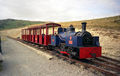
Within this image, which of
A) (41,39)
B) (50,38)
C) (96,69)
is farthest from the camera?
(41,39)

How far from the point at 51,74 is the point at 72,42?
3.06 meters

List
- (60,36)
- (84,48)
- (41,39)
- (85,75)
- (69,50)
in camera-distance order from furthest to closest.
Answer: (41,39), (60,36), (69,50), (84,48), (85,75)

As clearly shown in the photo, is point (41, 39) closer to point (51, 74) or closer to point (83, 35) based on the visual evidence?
point (83, 35)

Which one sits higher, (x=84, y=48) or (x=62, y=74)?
(x=84, y=48)

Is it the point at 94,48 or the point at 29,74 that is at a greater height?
the point at 94,48

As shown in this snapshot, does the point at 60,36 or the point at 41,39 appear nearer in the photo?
the point at 60,36

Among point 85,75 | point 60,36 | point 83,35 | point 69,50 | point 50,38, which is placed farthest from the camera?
point 50,38

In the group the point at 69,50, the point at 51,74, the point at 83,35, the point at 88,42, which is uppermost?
the point at 83,35

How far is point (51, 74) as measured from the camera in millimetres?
5453

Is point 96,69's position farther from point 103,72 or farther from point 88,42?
point 88,42

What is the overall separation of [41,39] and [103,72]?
343 inches

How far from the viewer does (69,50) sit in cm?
812

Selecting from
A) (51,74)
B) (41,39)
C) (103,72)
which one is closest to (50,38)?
(41,39)

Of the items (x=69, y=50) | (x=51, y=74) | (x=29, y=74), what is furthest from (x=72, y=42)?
(x=29, y=74)
